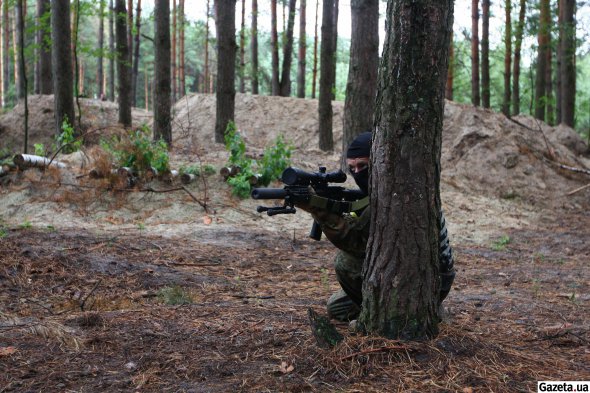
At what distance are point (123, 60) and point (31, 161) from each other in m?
6.01

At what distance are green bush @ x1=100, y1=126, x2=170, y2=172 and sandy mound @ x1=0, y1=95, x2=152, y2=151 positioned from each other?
582 centimetres

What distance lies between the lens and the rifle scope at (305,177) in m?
3.40

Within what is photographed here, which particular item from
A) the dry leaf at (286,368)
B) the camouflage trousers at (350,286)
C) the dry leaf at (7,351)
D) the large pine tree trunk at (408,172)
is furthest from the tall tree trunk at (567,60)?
the dry leaf at (7,351)

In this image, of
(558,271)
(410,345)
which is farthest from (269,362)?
(558,271)

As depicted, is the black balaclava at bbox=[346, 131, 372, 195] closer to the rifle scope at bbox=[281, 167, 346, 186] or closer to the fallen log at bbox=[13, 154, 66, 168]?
the rifle scope at bbox=[281, 167, 346, 186]

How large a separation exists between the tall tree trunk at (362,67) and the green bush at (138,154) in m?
3.15

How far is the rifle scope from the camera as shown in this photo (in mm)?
3402

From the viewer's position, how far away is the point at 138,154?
9281 mm

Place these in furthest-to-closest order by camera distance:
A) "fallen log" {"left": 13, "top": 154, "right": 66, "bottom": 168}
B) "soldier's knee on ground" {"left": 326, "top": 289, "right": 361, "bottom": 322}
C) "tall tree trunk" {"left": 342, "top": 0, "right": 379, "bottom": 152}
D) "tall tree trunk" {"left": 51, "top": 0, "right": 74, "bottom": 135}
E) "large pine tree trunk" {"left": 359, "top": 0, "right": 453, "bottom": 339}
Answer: "tall tree trunk" {"left": 51, "top": 0, "right": 74, "bottom": 135}
"tall tree trunk" {"left": 342, "top": 0, "right": 379, "bottom": 152}
"fallen log" {"left": 13, "top": 154, "right": 66, "bottom": 168}
"soldier's knee on ground" {"left": 326, "top": 289, "right": 361, "bottom": 322}
"large pine tree trunk" {"left": 359, "top": 0, "right": 453, "bottom": 339}

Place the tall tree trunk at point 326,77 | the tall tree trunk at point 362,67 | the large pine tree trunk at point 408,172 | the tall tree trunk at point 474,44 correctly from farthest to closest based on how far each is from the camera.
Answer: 1. the tall tree trunk at point 474,44
2. the tall tree trunk at point 326,77
3. the tall tree trunk at point 362,67
4. the large pine tree trunk at point 408,172

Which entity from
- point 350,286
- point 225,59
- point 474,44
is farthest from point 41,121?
point 350,286

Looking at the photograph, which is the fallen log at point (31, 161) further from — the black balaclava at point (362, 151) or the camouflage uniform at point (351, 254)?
the black balaclava at point (362, 151)

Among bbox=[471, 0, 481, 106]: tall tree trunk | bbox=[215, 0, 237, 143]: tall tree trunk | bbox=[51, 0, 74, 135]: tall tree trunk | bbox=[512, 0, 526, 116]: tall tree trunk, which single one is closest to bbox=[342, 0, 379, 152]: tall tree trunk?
bbox=[215, 0, 237, 143]: tall tree trunk

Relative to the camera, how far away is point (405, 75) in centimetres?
332
